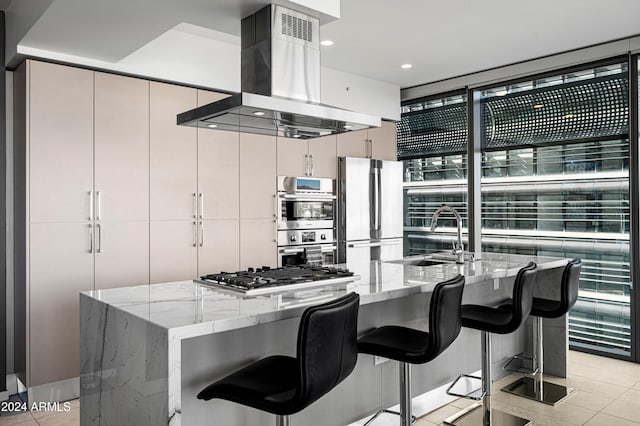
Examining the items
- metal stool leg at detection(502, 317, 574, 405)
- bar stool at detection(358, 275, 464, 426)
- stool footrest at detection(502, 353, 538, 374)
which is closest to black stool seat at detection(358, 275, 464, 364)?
bar stool at detection(358, 275, 464, 426)

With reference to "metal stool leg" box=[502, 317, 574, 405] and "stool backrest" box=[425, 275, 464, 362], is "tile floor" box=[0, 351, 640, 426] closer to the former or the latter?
"metal stool leg" box=[502, 317, 574, 405]

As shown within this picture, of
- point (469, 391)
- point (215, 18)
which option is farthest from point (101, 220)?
point (469, 391)

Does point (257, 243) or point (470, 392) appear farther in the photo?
point (257, 243)

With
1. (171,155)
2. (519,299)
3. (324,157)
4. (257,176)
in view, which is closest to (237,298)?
(519,299)

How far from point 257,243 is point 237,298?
2.36 meters

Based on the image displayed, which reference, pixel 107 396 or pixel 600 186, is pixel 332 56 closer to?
pixel 600 186

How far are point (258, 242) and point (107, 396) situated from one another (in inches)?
A: 97.2

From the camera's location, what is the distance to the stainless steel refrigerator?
529 cm

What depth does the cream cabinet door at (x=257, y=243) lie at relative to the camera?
4.48m

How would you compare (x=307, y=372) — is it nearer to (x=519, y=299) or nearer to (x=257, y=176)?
(x=519, y=299)

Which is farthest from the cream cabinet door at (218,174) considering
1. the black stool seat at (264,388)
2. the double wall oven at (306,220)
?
the black stool seat at (264,388)

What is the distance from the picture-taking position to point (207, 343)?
2.16 meters

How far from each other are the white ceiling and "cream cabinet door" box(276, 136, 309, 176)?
2.75 ft

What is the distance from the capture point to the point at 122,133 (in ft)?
12.4
